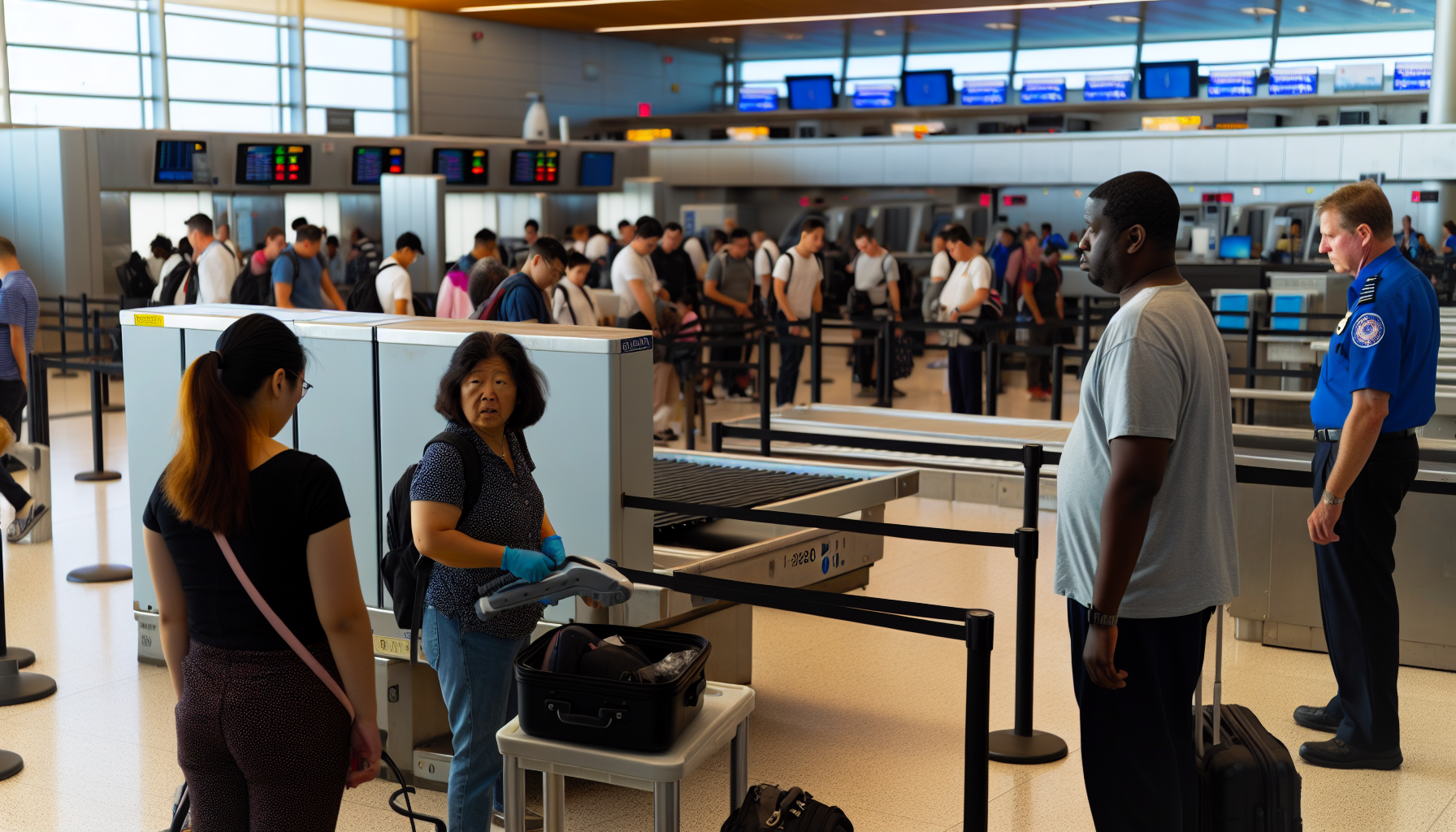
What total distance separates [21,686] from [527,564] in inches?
117

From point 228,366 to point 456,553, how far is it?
699 millimetres

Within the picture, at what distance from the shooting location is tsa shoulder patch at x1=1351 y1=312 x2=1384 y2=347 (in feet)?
12.0

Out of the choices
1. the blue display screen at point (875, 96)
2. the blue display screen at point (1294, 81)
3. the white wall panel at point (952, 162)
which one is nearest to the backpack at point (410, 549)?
the white wall panel at point (952, 162)

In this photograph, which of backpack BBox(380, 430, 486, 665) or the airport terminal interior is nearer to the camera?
backpack BBox(380, 430, 486, 665)

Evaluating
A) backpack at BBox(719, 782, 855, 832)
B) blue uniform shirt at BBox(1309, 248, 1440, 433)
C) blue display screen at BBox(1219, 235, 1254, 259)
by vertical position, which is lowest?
backpack at BBox(719, 782, 855, 832)

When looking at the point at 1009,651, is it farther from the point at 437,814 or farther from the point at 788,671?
the point at 437,814

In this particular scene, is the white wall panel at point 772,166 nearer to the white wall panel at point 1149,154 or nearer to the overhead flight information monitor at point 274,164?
the white wall panel at point 1149,154

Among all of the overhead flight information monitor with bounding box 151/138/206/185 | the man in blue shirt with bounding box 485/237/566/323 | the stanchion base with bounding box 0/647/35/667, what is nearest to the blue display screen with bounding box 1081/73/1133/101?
the overhead flight information monitor with bounding box 151/138/206/185

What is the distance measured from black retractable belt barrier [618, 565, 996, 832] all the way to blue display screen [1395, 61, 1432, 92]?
21.8 m

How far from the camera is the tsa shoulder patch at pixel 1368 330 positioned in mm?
3666

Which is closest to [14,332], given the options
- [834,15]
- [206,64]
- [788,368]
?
[788,368]

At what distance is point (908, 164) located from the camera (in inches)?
848

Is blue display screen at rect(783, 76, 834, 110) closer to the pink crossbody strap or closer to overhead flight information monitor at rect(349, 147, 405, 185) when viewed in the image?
overhead flight information monitor at rect(349, 147, 405, 185)

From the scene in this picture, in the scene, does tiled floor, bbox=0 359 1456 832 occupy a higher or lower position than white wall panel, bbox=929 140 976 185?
lower
